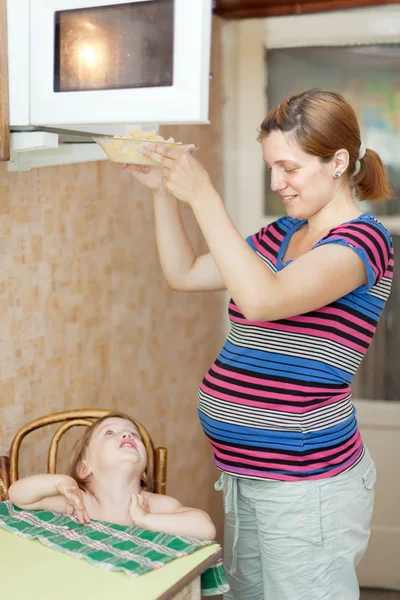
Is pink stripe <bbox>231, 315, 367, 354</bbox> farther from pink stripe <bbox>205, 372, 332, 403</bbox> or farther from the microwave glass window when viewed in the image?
the microwave glass window

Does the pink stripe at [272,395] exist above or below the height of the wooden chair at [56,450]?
above

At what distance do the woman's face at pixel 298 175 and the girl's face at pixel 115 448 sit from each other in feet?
2.11

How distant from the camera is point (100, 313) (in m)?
2.40

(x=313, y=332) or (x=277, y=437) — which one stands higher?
(x=313, y=332)

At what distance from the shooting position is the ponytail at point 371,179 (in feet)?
5.97

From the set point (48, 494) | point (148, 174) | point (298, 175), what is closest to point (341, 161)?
point (298, 175)

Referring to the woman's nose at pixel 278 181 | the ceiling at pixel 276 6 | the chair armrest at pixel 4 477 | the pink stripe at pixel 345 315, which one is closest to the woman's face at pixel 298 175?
the woman's nose at pixel 278 181

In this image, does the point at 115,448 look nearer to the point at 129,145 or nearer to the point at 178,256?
the point at 178,256

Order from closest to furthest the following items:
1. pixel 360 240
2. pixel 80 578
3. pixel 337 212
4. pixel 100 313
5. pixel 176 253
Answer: pixel 80 578, pixel 360 240, pixel 337 212, pixel 176 253, pixel 100 313

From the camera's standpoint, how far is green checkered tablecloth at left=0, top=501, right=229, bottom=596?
144 centimetres

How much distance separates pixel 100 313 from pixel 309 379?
884 millimetres

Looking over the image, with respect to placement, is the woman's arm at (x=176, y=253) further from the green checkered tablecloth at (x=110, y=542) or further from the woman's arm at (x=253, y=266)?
the green checkered tablecloth at (x=110, y=542)

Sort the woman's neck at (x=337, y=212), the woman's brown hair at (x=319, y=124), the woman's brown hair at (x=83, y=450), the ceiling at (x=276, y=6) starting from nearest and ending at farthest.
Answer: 1. the woman's brown hair at (x=319, y=124)
2. the woman's neck at (x=337, y=212)
3. the woman's brown hair at (x=83, y=450)
4. the ceiling at (x=276, y=6)

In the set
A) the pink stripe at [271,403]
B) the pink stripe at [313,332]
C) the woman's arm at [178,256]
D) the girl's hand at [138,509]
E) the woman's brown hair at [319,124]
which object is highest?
the woman's brown hair at [319,124]
